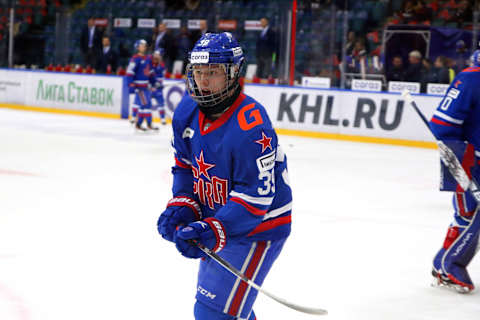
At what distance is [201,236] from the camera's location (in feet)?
7.46

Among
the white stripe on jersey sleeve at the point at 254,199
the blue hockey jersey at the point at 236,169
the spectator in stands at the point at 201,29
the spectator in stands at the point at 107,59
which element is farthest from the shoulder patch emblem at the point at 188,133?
the spectator in stands at the point at 107,59

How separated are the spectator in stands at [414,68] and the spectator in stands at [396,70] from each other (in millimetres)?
84

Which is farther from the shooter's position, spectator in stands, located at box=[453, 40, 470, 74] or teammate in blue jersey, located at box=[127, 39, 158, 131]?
teammate in blue jersey, located at box=[127, 39, 158, 131]

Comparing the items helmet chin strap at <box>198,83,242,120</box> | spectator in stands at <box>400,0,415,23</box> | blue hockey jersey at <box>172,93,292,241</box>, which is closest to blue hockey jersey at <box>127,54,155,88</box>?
Answer: spectator in stands at <box>400,0,415,23</box>

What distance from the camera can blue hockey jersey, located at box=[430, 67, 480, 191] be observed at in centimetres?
402

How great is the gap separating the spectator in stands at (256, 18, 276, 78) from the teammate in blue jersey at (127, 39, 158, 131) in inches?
85.2

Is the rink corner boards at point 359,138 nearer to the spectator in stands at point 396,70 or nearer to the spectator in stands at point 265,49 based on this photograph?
the spectator in stands at point 396,70

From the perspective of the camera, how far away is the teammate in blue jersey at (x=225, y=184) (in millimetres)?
2314

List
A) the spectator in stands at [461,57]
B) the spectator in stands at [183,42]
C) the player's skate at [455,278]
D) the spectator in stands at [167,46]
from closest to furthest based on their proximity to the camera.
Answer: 1. the player's skate at [455,278]
2. the spectator in stands at [461,57]
3. the spectator in stands at [183,42]
4. the spectator in stands at [167,46]

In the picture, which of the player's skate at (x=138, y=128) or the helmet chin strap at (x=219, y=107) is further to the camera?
the player's skate at (x=138, y=128)

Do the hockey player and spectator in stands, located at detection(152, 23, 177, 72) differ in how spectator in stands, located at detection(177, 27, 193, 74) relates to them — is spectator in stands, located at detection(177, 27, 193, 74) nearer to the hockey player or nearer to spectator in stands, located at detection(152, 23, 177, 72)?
spectator in stands, located at detection(152, 23, 177, 72)

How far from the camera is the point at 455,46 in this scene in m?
12.5

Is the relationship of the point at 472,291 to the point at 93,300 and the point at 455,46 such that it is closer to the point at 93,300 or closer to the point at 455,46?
the point at 93,300

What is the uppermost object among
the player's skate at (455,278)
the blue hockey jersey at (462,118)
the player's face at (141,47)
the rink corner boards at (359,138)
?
the player's face at (141,47)
